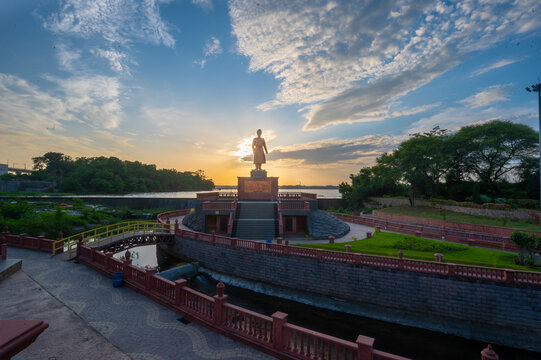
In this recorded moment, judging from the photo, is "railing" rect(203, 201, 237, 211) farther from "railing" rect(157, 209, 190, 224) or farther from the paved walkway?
the paved walkway

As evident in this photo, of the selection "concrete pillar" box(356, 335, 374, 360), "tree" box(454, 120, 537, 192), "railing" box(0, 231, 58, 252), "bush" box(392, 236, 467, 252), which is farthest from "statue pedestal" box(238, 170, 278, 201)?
"tree" box(454, 120, 537, 192)

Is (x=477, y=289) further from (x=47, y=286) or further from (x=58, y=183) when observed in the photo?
(x=58, y=183)

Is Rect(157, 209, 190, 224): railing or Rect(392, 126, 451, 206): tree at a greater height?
Rect(392, 126, 451, 206): tree

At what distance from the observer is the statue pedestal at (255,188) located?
1204 inches

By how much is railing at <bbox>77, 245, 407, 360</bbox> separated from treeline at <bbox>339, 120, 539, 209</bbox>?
119 ft

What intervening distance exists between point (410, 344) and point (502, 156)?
39.1 m

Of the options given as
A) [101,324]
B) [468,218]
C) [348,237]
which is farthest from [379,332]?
[468,218]

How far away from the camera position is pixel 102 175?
85.5 metres

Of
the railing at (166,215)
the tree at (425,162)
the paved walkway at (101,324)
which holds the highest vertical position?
the tree at (425,162)

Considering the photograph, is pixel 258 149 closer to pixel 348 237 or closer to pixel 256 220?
pixel 256 220

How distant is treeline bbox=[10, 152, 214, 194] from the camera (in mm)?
82562

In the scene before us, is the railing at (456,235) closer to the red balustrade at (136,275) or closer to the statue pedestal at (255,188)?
the statue pedestal at (255,188)

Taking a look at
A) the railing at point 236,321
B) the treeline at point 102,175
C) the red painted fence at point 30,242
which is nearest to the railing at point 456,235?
the railing at point 236,321

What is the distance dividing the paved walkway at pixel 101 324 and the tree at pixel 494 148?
44108 millimetres
